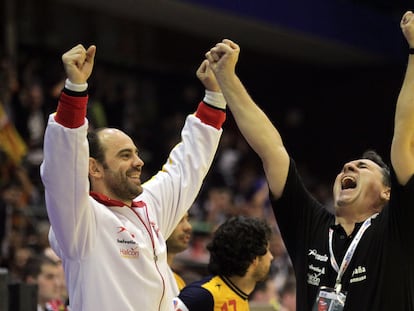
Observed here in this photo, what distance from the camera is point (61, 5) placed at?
13.5 m

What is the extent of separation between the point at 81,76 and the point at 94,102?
830cm

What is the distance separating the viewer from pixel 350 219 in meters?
4.05

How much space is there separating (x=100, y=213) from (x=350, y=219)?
1.11 metres

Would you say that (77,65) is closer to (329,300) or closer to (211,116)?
(211,116)

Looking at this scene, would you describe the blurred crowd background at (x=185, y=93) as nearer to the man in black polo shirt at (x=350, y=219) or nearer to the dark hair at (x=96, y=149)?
the dark hair at (x=96, y=149)

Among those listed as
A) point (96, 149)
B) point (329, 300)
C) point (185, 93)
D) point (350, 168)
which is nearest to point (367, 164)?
point (350, 168)

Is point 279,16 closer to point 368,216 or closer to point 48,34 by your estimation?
point 48,34

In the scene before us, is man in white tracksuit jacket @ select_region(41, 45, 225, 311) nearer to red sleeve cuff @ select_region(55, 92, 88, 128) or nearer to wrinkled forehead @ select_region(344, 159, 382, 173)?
red sleeve cuff @ select_region(55, 92, 88, 128)

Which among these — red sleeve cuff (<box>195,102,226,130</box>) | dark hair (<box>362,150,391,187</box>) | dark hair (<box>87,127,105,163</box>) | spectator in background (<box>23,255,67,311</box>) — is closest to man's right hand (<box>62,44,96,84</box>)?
dark hair (<box>87,127,105,163</box>)

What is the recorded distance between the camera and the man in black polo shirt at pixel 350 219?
365 cm

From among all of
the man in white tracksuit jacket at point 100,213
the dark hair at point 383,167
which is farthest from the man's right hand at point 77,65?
the dark hair at point 383,167

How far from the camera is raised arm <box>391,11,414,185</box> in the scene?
361 cm

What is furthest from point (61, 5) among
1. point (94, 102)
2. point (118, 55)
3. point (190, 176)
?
point (190, 176)

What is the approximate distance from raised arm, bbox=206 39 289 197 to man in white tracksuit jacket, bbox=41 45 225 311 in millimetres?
504
